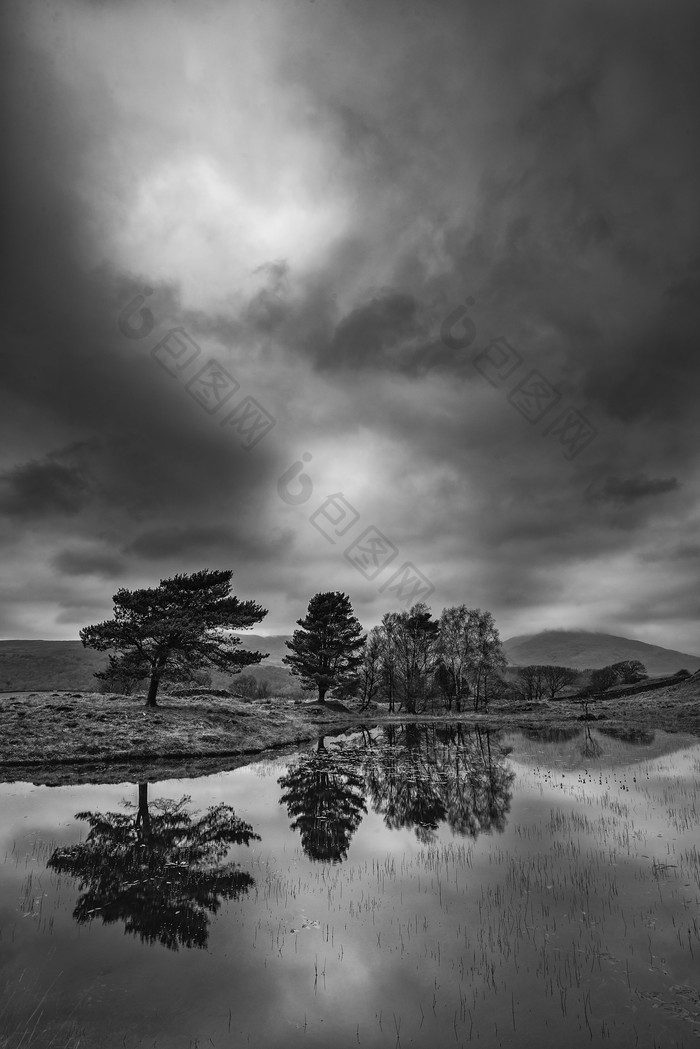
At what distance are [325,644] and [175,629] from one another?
126 feet

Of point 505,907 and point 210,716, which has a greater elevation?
point 210,716

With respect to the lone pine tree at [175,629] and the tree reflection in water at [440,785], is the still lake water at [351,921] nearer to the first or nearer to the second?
the tree reflection in water at [440,785]

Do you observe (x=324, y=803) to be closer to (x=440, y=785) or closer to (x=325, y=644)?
(x=440, y=785)

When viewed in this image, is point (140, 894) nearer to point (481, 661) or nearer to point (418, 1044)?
point (418, 1044)

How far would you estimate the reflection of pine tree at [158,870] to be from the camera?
1069 centimetres

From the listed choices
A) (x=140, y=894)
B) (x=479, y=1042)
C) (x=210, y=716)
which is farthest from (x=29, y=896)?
(x=210, y=716)

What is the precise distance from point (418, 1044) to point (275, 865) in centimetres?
804

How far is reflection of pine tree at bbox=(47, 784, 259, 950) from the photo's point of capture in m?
10.7

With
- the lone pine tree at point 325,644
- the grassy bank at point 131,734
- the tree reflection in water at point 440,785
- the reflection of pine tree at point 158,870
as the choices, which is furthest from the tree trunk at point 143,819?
the lone pine tree at point 325,644

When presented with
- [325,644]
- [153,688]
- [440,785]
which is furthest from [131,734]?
[325,644]

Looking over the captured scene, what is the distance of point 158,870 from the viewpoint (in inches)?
530

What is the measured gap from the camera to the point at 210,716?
149ft

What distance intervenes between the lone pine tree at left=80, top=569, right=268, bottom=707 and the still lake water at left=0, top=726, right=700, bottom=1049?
23.9 meters

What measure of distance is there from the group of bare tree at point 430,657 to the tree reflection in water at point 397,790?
46188 millimetres
